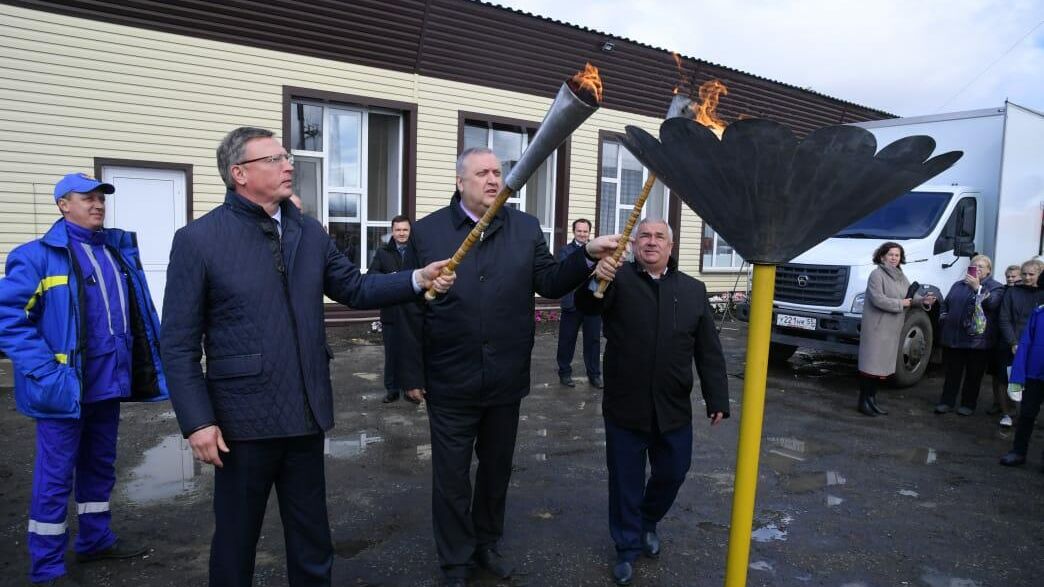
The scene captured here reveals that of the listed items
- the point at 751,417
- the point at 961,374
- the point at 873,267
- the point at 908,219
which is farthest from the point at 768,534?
the point at 908,219

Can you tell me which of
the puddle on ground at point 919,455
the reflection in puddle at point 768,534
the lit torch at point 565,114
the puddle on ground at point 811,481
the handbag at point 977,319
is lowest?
the reflection in puddle at point 768,534

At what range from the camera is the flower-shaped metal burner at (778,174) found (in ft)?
5.55

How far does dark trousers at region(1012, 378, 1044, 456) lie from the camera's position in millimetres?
5484

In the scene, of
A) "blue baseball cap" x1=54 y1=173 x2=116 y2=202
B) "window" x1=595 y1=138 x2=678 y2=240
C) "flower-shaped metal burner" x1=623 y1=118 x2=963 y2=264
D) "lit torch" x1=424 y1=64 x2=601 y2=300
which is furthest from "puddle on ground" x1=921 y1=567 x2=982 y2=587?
"window" x1=595 y1=138 x2=678 y2=240

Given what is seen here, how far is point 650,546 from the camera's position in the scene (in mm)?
3777

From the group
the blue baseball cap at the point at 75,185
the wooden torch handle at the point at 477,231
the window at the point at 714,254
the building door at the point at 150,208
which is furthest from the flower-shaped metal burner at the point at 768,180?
the window at the point at 714,254

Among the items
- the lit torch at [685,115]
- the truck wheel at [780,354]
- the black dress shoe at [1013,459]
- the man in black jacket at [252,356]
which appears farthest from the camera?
the truck wheel at [780,354]

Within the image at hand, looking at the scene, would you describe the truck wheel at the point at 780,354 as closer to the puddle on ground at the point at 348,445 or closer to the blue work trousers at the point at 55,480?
the puddle on ground at the point at 348,445

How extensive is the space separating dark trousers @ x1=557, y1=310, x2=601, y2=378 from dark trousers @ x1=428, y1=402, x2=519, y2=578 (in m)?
4.40

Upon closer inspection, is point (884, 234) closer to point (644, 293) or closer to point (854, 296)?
point (854, 296)

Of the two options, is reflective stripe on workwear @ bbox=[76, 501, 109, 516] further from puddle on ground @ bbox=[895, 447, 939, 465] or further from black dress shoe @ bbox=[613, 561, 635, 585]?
puddle on ground @ bbox=[895, 447, 939, 465]

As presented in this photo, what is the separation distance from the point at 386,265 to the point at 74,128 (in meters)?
5.24

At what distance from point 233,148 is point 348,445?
3.58m

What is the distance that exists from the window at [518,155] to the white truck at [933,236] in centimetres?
504
